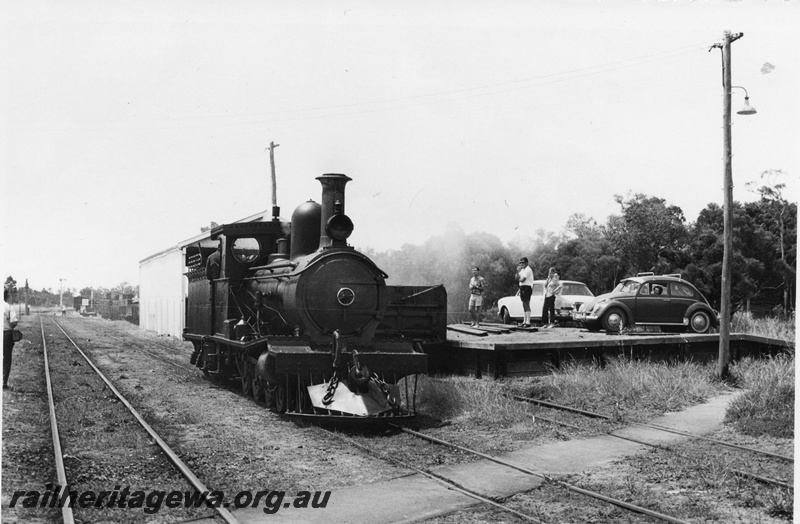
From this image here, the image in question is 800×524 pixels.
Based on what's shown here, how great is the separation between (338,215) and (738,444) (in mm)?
5621

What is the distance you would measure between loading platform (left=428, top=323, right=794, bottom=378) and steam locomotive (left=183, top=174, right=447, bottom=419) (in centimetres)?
176

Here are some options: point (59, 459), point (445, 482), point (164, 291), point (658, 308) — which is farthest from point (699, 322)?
point (164, 291)

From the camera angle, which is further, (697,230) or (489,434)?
(697,230)

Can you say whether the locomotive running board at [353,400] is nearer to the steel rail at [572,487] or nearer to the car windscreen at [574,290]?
the steel rail at [572,487]

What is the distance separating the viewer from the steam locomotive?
29.1 ft

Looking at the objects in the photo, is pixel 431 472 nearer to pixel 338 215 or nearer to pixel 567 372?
pixel 338 215

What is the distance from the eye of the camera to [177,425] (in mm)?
9094

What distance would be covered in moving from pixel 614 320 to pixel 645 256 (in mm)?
17618

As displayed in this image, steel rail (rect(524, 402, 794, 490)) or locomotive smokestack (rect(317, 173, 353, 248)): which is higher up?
locomotive smokestack (rect(317, 173, 353, 248))

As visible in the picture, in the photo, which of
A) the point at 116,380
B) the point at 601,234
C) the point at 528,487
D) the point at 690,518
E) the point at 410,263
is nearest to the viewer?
the point at 690,518

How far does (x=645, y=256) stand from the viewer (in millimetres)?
31641

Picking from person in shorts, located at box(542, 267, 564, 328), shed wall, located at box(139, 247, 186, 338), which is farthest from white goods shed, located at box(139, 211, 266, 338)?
person in shorts, located at box(542, 267, 564, 328)

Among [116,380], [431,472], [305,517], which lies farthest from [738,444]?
[116,380]

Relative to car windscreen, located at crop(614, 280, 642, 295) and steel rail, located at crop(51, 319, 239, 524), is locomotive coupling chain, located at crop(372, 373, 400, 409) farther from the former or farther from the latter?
car windscreen, located at crop(614, 280, 642, 295)
